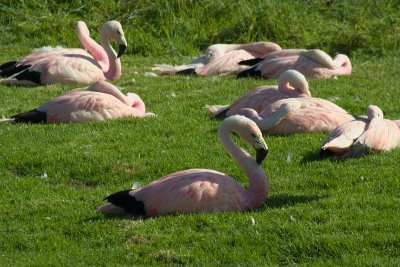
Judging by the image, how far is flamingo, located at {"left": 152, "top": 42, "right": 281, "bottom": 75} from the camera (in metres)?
13.4

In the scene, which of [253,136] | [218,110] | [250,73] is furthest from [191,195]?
[250,73]

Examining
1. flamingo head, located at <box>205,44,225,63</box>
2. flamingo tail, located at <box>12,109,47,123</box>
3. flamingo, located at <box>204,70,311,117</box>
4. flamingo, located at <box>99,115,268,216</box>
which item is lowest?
flamingo head, located at <box>205,44,225,63</box>

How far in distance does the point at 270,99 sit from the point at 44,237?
3869 millimetres

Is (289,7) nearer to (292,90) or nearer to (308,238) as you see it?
(292,90)

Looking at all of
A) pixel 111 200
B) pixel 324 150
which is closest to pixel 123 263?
pixel 111 200

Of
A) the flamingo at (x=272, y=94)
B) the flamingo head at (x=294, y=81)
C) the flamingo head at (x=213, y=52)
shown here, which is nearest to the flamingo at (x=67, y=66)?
the flamingo head at (x=213, y=52)

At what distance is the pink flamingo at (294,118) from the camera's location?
9.79 metres

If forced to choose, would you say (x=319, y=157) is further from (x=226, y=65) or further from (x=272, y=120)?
(x=226, y=65)

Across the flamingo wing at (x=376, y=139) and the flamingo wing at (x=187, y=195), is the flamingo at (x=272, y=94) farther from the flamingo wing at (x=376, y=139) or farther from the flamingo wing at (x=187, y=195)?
the flamingo wing at (x=187, y=195)

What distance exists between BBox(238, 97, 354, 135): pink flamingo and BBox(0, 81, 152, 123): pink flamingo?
1341 millimetres

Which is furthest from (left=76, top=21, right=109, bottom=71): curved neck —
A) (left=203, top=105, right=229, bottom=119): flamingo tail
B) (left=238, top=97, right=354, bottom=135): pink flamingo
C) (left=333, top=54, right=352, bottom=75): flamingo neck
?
(left=238, top=97, right=354, bottom=135): pink flamingo

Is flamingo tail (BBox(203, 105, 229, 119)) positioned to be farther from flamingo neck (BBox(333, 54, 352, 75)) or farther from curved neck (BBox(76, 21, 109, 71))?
curved neck (BBox(76, 21, 109, 71))

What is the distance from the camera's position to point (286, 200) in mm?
7793

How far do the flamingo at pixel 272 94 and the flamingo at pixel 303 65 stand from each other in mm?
2020
